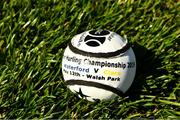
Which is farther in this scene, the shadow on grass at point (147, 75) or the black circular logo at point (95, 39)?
the shadow on grass at point (147, 75)

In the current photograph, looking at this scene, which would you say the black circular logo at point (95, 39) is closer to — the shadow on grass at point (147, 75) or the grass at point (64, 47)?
the grass at point (64, 47)

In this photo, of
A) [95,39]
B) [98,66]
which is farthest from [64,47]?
[98,66]

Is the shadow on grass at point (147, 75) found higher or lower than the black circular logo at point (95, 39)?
lower

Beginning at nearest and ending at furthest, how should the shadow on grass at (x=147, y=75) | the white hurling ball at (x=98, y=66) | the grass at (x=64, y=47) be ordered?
1. the white hurling ball at (x=98, y=66)
2. the grass at (x=64, y=47)
3. the shadow on grass at (x=147, y=75)

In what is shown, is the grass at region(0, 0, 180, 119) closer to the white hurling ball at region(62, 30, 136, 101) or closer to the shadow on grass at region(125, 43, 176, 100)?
the shadow on grass at region(125, 43, 176, 100)

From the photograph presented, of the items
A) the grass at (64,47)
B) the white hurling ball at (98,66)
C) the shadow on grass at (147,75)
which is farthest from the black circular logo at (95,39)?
the shadow on grass at (147,75)

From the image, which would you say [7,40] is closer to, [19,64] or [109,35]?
[19,64]

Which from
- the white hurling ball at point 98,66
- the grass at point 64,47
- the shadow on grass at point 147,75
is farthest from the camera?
the shadow on grass at point 147,75
